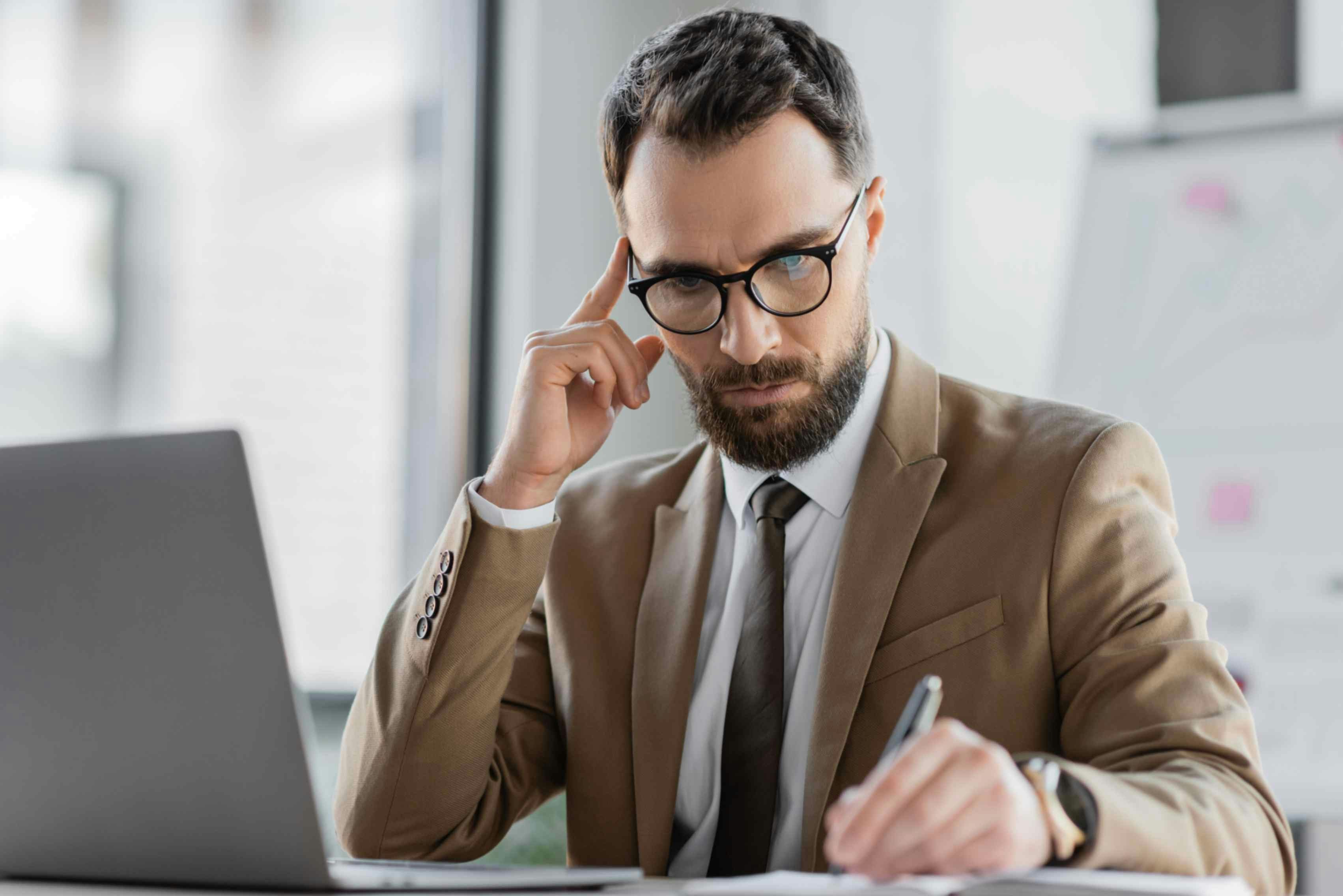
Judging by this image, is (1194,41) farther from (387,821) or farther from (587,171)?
(387,821)

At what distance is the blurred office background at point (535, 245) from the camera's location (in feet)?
7.30

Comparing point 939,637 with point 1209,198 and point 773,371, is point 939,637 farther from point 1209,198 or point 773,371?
point 1209,198

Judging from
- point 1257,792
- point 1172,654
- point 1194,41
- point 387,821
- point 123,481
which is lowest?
point 387,821

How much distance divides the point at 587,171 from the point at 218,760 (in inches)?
95.1

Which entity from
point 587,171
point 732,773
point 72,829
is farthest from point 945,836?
point 587,171

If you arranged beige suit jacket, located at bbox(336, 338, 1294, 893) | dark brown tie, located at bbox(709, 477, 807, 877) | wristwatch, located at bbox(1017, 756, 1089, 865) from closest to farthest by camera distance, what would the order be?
wristwatch, located at bbox(1017, 756, 1089, 865) → beige suit jacket, located at bbox(336, 338, 1294, 893) → dark brown tie, located at bbox(709, 477, 807, 877)

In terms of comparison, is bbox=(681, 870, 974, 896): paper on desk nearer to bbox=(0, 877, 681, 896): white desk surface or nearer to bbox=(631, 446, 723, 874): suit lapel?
bbox=(0, 877, 681, 896): white desk surface

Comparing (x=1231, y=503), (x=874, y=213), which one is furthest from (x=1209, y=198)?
(x=874, y=213)

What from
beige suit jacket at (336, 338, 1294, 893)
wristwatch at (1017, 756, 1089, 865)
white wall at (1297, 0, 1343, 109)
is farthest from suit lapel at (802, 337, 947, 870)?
white wall at (1297, 0, 1343, 109)

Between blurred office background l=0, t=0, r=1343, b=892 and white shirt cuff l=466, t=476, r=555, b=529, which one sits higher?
blurred office background l=0, t=0, r=1343, b=892

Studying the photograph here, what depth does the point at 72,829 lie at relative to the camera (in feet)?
3.22

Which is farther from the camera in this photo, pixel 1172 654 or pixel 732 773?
pixel 732 773

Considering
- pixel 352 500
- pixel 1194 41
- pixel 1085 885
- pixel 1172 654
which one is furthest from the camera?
pixel 352 500

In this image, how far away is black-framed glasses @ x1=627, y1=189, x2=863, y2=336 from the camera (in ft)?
4.57
